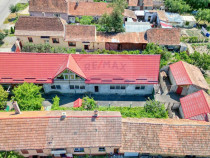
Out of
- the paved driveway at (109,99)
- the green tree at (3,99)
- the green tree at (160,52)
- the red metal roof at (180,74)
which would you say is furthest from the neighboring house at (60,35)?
the green tree at (3,99)

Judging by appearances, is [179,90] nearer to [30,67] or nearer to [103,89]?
[103,89]

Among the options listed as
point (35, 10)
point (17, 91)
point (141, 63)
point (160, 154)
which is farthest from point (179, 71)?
point (35, 10)

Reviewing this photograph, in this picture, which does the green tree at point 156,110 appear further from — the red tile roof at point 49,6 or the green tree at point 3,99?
the red tile roof at point 49,6

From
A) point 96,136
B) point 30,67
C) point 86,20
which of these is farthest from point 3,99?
point 86,20

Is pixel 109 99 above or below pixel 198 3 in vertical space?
below

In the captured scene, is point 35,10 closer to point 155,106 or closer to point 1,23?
point 1,23
